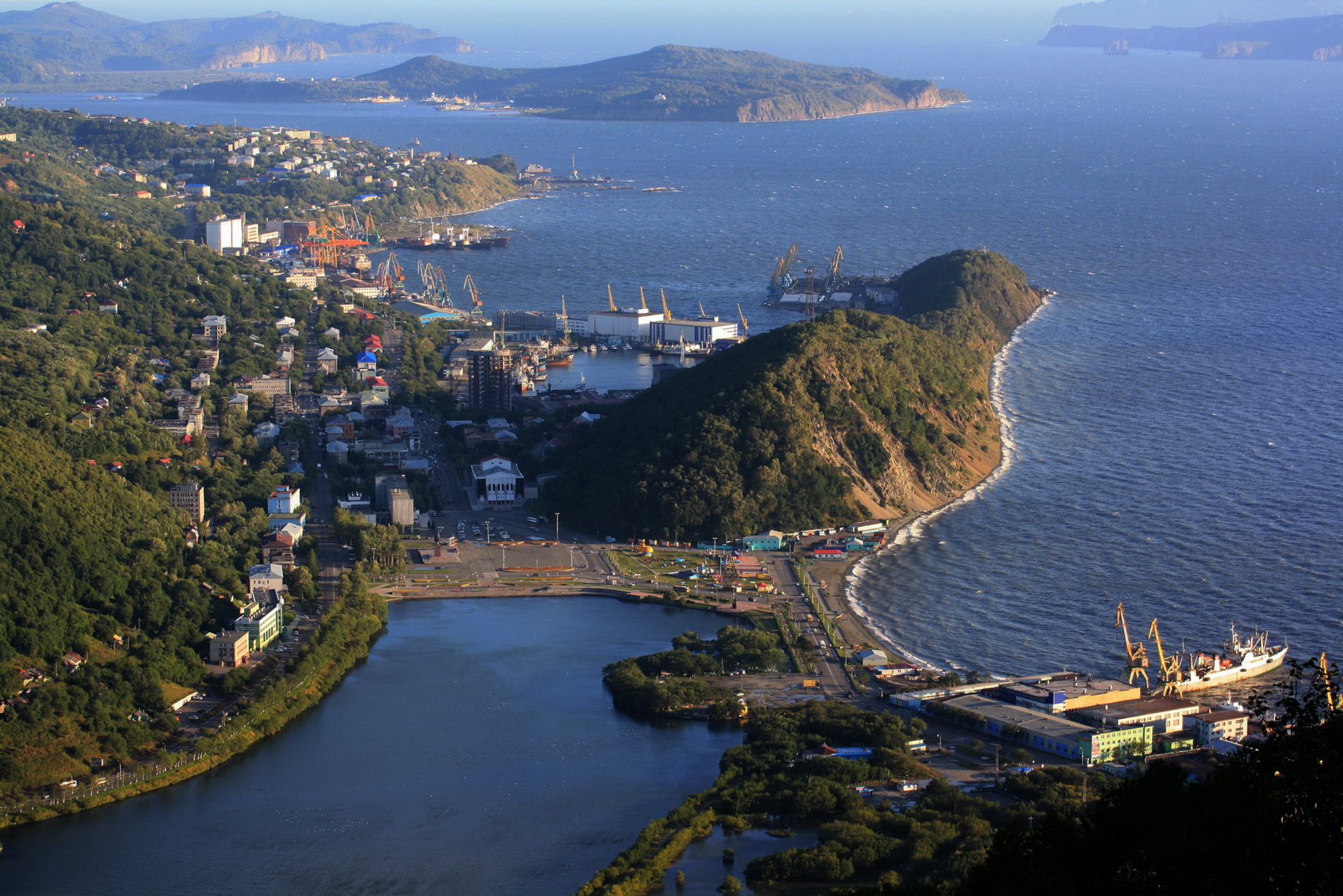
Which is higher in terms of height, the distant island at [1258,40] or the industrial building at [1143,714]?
the distant island at [1258,40]

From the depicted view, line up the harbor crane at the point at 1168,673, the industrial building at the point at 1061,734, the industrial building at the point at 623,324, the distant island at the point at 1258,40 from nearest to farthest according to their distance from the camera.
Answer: the industrial building at the point at 1061,734 → the harbor crane at the point at 1168,673 → the industrial building at the point at 623,324 → the distant island at the point at 1258,40

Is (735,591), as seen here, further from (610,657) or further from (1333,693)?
(1333,693)

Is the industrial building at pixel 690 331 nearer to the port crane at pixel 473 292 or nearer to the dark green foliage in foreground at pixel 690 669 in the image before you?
the port crane at pixel 473 292

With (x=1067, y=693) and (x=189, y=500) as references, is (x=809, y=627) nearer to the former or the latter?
(x=1067, y=693)

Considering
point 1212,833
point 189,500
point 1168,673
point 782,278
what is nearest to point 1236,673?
point 1168,673

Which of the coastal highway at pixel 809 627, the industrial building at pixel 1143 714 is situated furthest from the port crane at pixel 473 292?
the industrial building at pixel 1143 714

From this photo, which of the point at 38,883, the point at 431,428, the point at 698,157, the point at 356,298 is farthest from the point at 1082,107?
the point at 38,883

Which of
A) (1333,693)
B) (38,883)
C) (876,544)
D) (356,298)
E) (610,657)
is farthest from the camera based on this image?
(356,298)
